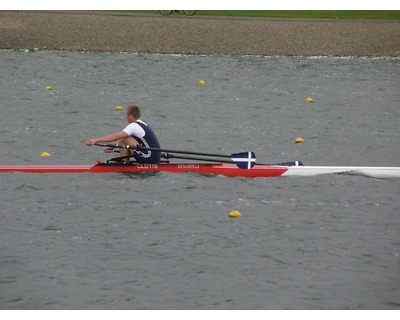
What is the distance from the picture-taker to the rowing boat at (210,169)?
19.4 m

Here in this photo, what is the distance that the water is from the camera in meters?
13.7

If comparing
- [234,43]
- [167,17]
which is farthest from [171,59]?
[167,17]

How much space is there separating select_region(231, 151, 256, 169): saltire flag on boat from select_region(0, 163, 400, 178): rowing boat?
0.20m

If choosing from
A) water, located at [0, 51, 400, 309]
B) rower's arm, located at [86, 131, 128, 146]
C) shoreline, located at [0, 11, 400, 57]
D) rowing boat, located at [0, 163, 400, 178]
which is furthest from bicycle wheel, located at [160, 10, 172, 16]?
rower's arm, located at [86, 131, 128, 146]

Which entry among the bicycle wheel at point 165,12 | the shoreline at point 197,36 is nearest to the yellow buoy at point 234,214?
the shoreline at point 197,36

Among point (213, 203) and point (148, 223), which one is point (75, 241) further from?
point (213, 203)

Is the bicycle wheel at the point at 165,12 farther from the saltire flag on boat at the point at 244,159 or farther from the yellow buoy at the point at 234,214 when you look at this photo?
the yellow buoy at the point at 234,214

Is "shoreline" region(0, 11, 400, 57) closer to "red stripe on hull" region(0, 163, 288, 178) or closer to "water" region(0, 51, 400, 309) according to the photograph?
"water" region(0, 51, 400, 309)

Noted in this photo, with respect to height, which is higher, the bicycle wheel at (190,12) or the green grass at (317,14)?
the green grass at (317,14)

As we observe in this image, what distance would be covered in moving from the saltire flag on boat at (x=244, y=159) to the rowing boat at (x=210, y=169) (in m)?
0.20

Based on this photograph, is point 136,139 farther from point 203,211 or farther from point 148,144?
point 203,211

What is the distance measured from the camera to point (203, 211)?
1731 cm
